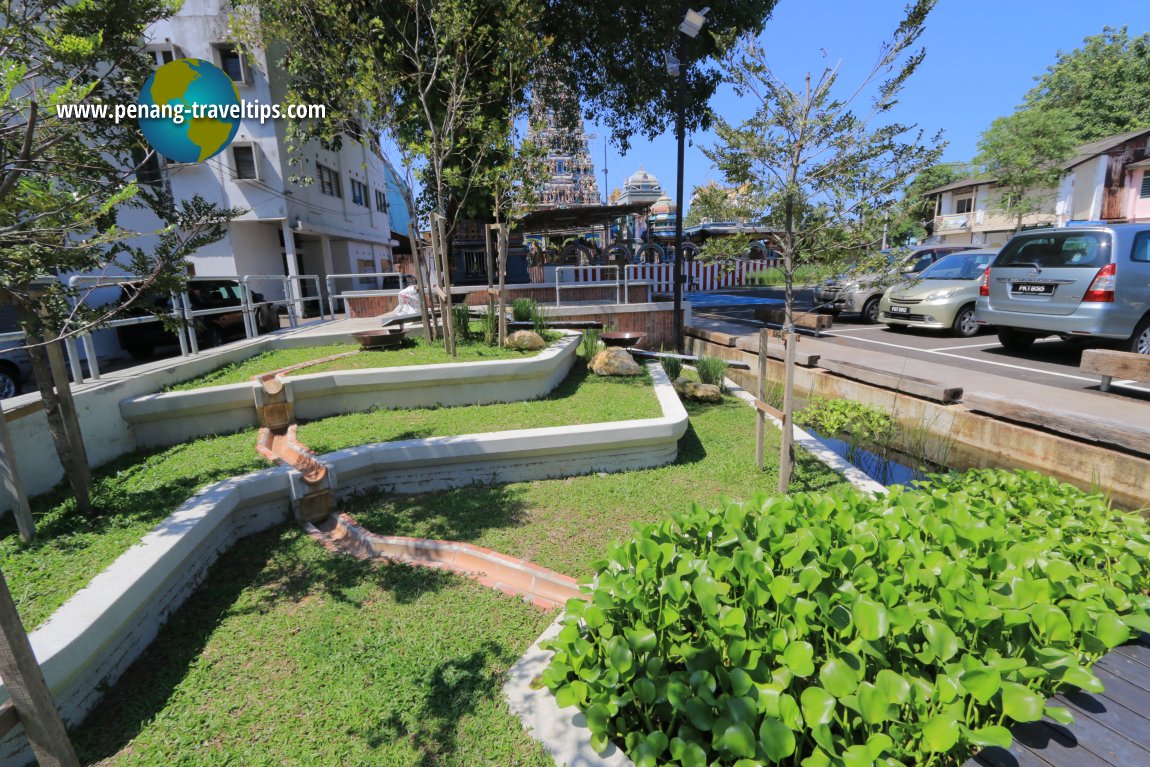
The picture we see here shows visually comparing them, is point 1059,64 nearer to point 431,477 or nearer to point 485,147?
point 485,147

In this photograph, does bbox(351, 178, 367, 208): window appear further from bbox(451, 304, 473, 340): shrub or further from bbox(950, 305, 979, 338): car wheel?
bbox(950, 305, 979, 338): car wheel

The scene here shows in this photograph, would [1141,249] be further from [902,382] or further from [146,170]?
[146,170]

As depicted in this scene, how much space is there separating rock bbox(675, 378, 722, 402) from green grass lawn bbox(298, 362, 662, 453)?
826mm

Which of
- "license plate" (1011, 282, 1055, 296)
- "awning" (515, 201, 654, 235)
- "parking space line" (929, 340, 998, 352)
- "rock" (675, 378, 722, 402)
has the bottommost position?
"rock" (675, 378, 722, 402)

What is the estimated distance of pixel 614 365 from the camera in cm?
780

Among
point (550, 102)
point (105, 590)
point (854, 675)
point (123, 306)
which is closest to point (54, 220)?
point (123, 306)

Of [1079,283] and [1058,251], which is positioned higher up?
[1058,251]

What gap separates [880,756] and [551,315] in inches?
405

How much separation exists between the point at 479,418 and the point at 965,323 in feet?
33.5

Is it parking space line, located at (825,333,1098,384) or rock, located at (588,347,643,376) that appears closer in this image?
parking space line, located at (825,333,1098,384)

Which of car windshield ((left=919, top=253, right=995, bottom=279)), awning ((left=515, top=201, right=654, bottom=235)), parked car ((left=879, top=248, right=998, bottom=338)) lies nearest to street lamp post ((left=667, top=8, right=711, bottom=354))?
parked car ((left=879, top=248, right=998, bottom=338))

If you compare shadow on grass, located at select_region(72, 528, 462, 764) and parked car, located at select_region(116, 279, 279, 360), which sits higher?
parked car, located at select_region(116, 279, 279, 360)

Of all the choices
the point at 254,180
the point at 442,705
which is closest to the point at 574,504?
the point at 442,705

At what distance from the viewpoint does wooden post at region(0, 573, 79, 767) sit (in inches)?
59.6
